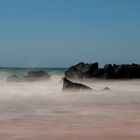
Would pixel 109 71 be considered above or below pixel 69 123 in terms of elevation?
above

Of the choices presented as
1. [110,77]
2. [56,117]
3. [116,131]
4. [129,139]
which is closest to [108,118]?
[56,117]

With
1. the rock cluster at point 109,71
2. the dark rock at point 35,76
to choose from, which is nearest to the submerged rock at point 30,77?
the dark rock at point 35,76

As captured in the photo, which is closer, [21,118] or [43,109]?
[21,118]

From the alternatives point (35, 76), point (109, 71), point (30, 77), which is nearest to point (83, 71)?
point (109, 71)

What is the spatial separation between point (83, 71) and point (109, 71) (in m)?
3.32

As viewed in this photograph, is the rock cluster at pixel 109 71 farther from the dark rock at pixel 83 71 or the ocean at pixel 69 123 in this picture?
the ocean at pixel 69 123

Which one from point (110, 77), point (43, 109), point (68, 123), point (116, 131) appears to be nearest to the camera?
point (116, 131)

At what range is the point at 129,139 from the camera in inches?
406

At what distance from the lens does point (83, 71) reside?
5122cm

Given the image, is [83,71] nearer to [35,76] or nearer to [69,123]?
[35,76]

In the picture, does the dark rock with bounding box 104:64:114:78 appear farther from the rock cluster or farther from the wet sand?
the wet sand

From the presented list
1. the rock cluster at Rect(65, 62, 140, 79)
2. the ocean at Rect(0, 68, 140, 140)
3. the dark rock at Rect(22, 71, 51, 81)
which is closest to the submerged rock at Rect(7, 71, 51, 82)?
the dark rock at Rect(22, 71, 51, 81)

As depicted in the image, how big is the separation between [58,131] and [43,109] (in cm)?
516

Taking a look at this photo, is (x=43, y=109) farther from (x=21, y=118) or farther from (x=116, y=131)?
(x=116, y=131)
